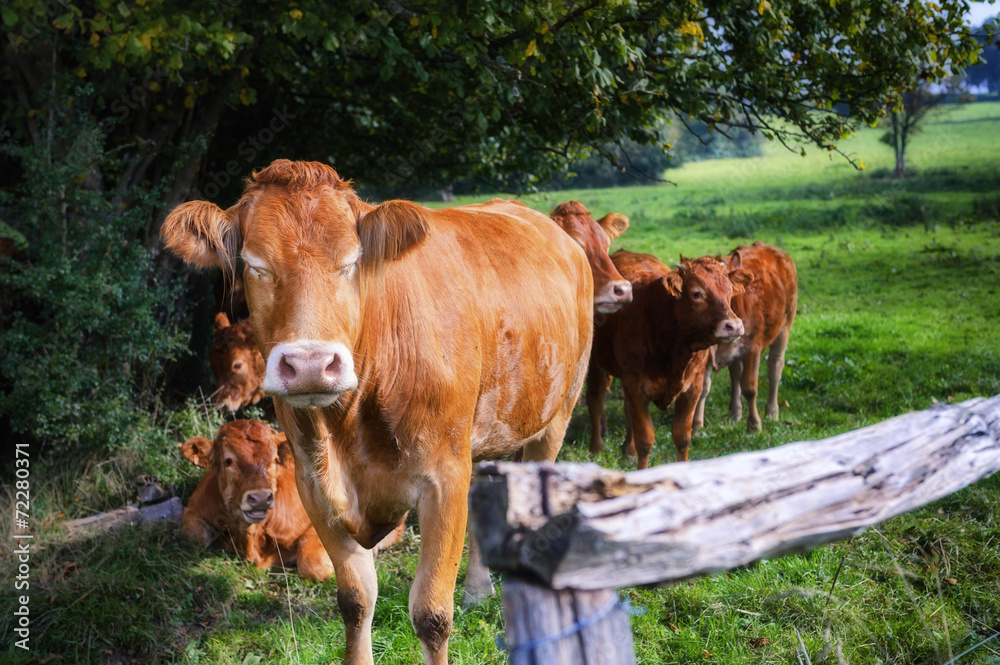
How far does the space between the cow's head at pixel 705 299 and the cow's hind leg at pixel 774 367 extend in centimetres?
240

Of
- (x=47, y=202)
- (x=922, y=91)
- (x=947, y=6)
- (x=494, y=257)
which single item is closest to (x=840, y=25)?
(x=947, y=6)

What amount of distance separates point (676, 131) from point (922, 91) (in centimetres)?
1684

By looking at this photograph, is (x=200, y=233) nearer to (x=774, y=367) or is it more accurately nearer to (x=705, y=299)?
(x=705, y=299)

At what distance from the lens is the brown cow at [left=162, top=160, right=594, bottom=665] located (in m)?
3.02

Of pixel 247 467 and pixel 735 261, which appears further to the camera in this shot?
pixel 735 261

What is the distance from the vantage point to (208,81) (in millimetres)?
7875

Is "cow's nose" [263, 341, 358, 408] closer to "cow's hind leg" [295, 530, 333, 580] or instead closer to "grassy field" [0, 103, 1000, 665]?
"grassy field" [0, 103, 1000, 665]

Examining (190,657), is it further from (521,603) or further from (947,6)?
(947,6)

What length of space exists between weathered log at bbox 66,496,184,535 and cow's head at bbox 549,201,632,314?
3892 mm

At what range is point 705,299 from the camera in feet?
21.2

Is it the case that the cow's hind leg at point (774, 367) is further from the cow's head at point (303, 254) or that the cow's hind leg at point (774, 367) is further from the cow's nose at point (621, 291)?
the cow's head at point (303, 254)

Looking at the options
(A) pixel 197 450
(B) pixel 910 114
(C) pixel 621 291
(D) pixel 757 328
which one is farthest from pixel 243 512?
(B) pixel 910 114

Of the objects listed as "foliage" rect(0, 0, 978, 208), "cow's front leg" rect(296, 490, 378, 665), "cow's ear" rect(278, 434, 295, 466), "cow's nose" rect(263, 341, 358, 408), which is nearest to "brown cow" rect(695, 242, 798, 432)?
"foliage" rect(0, 0, 978, 208)

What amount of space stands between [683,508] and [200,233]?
8.25ft
